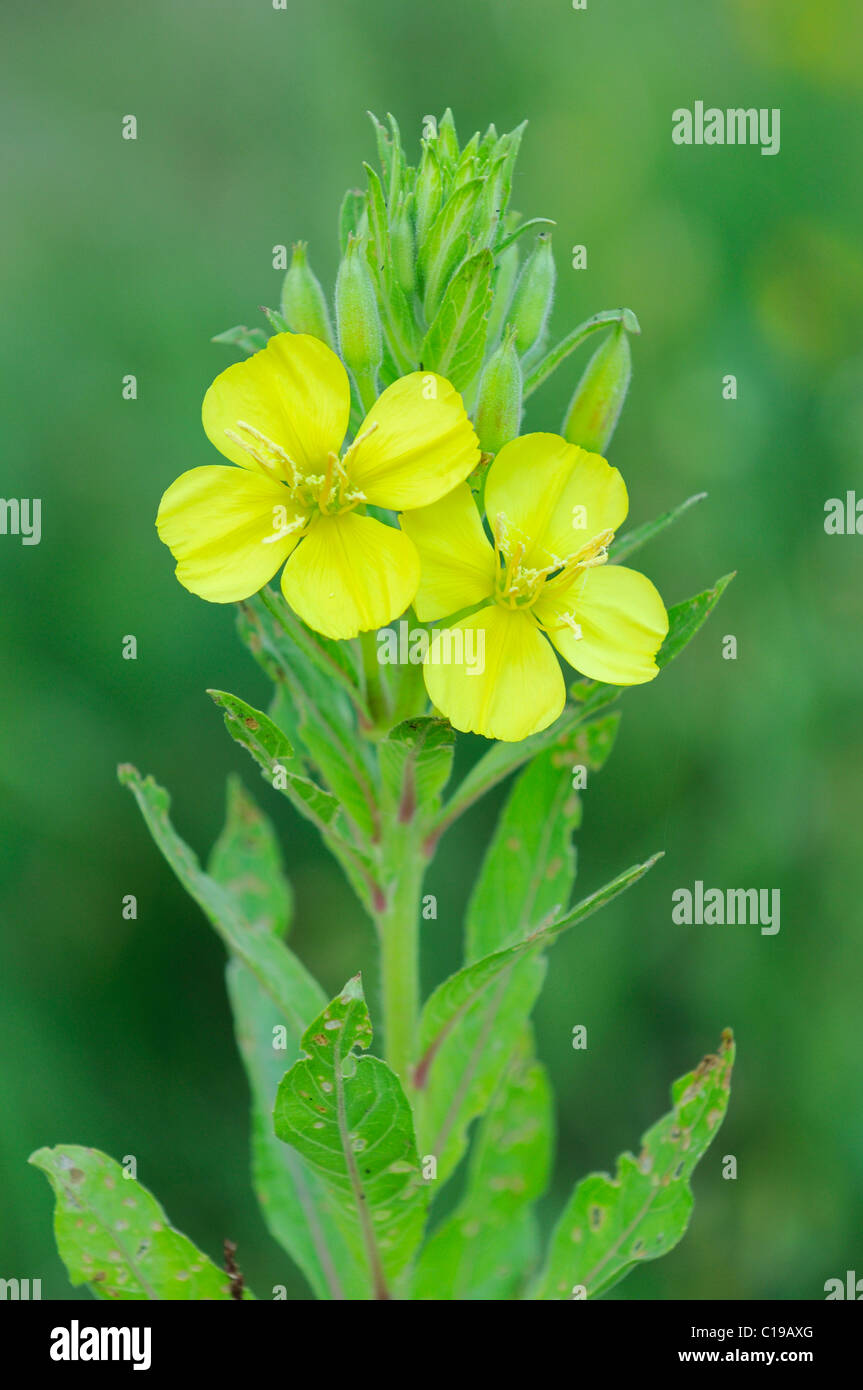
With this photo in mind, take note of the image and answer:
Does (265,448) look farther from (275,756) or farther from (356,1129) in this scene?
(356,1129)

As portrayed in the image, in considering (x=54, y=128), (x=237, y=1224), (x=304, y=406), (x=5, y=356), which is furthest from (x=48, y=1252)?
(x=54, y=128)

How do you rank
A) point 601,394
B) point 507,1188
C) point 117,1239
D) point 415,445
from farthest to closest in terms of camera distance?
point 507,1188, point 117,1239, point 601,394, point 415,445

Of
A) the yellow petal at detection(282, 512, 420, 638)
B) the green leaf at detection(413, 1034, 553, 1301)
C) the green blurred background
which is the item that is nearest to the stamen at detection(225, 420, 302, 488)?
the yellow petal at detection(282, 512, 420, 638)

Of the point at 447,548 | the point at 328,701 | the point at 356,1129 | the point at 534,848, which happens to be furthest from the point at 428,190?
the point at 356,1129

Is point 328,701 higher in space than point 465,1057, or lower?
higher

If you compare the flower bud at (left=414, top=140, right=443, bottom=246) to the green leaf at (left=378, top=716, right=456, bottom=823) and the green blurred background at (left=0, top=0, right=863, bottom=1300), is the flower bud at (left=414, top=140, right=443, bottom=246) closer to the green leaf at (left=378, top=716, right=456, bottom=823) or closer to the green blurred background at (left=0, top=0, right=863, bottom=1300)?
the green leaf at (left=378, top=716, right=456, bottom=823)

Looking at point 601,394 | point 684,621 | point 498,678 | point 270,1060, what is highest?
point 601,394

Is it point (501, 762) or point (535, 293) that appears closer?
point (535, 293)
